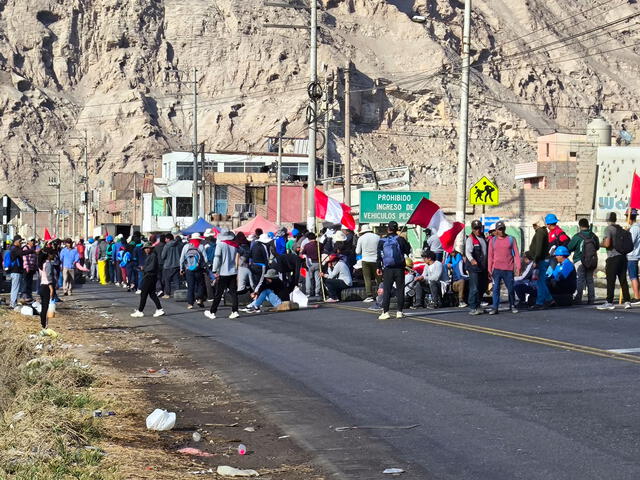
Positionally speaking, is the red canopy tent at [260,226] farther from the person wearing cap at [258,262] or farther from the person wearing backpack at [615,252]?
the person wearing backpack at [615,252]

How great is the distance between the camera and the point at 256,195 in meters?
94.4

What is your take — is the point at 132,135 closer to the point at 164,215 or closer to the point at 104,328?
the point at 164,215

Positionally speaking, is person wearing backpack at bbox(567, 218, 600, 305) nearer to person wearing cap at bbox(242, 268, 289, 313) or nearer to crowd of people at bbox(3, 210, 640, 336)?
crowd of people at bbox(3, 210, 640, 336)

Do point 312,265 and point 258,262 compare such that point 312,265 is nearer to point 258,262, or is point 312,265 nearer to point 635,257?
point 258,262

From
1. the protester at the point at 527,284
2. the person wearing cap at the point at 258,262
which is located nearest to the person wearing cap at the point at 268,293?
the person wearing cap at the point at 258,262

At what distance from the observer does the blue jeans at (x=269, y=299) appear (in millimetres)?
23891

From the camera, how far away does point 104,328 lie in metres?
21.1

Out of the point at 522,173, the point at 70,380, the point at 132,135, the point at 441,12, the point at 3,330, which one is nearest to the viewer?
the point at 70,380

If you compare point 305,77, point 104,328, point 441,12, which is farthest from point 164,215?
point 441,12

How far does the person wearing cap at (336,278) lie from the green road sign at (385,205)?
7.28m

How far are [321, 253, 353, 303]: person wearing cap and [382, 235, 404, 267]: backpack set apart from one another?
618 cm

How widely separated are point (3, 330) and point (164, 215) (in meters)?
75.1

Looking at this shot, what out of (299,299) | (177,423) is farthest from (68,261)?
(177,423)

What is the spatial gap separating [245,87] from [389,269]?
127 meters
